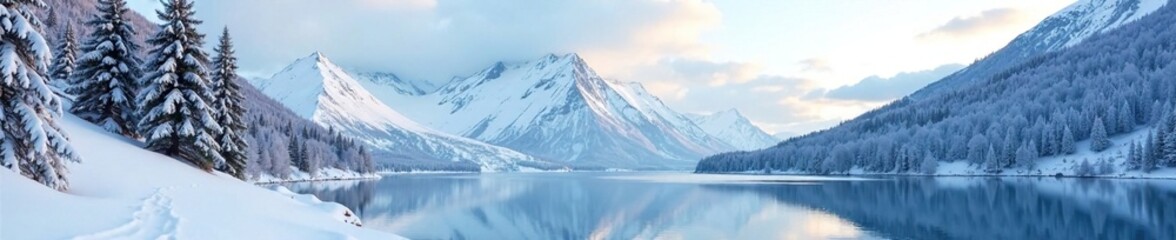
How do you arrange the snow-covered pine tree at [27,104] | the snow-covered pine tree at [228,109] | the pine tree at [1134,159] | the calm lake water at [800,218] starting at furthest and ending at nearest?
the pine tree at [1134,159]
the snow-covered pine tree at [228,109]
the calm lake water at [800,218]
the snow-covered pine tree at [27,104]

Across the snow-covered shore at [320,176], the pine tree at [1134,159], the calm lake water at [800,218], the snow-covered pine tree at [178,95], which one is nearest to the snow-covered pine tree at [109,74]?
the snow-covered pine tree at [178,95]

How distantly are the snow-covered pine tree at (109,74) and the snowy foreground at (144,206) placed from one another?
351 centimetres

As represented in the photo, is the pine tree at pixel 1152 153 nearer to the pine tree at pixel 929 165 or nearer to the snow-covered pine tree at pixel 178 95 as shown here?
the pine tree at pixel 929 165

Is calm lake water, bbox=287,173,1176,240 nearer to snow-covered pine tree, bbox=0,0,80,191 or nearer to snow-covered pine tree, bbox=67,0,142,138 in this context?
snow-covered pine tree, bbox=67,0,142,138

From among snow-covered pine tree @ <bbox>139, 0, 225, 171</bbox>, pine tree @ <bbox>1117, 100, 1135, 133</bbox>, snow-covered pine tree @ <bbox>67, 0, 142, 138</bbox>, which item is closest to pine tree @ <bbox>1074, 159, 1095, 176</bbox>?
pine tree @ <bbox>1117, 100, 1135, 133</bbox>

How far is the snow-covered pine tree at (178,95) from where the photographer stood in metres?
44.3

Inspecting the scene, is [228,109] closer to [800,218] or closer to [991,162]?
[800,218]

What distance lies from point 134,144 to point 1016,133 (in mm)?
180726

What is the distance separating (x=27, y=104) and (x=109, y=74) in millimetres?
26910

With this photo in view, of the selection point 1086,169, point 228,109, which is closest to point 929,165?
point 1086,169

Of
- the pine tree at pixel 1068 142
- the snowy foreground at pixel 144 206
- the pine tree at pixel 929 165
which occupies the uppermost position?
the pine tree at pixel 1068 142

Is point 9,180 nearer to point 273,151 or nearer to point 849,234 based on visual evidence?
point 849,234

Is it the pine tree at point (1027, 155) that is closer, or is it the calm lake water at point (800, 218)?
the calm lake water at point (800, 218)

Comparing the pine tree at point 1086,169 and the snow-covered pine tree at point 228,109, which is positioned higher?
the pine tree at point 1086,169
